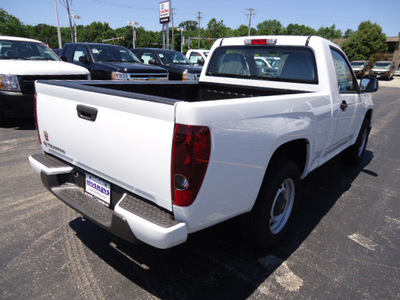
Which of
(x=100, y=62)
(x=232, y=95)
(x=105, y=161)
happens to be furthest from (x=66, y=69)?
(x=105, y=161)

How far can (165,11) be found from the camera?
25.6 meters

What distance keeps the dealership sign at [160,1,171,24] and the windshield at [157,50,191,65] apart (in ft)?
47.0

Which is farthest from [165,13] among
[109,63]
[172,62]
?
[109,63]

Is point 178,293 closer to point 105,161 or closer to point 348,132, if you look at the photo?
point 105,161

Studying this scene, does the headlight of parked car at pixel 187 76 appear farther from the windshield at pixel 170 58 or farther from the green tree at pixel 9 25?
the green tree at pixel 9 25

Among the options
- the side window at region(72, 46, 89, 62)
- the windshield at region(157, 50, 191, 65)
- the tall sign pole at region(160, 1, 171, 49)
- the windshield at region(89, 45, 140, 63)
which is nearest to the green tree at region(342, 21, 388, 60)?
the tall sign pole at region(160, 1, 171, 49)

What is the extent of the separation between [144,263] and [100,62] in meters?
7.83

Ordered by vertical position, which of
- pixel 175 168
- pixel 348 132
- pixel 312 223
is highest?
pixel 175 168

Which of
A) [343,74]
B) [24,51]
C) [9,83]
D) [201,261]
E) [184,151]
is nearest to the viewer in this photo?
[184,151]

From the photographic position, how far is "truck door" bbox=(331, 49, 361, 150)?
11.3ft

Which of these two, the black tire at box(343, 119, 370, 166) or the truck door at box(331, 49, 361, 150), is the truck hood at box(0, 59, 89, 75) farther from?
the black tire at box(343, 119, 370, 166)

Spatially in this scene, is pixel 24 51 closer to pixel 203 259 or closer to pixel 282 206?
pixel 203 259

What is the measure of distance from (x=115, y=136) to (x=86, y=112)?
37 centimetres

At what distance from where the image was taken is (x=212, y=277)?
2.37m
